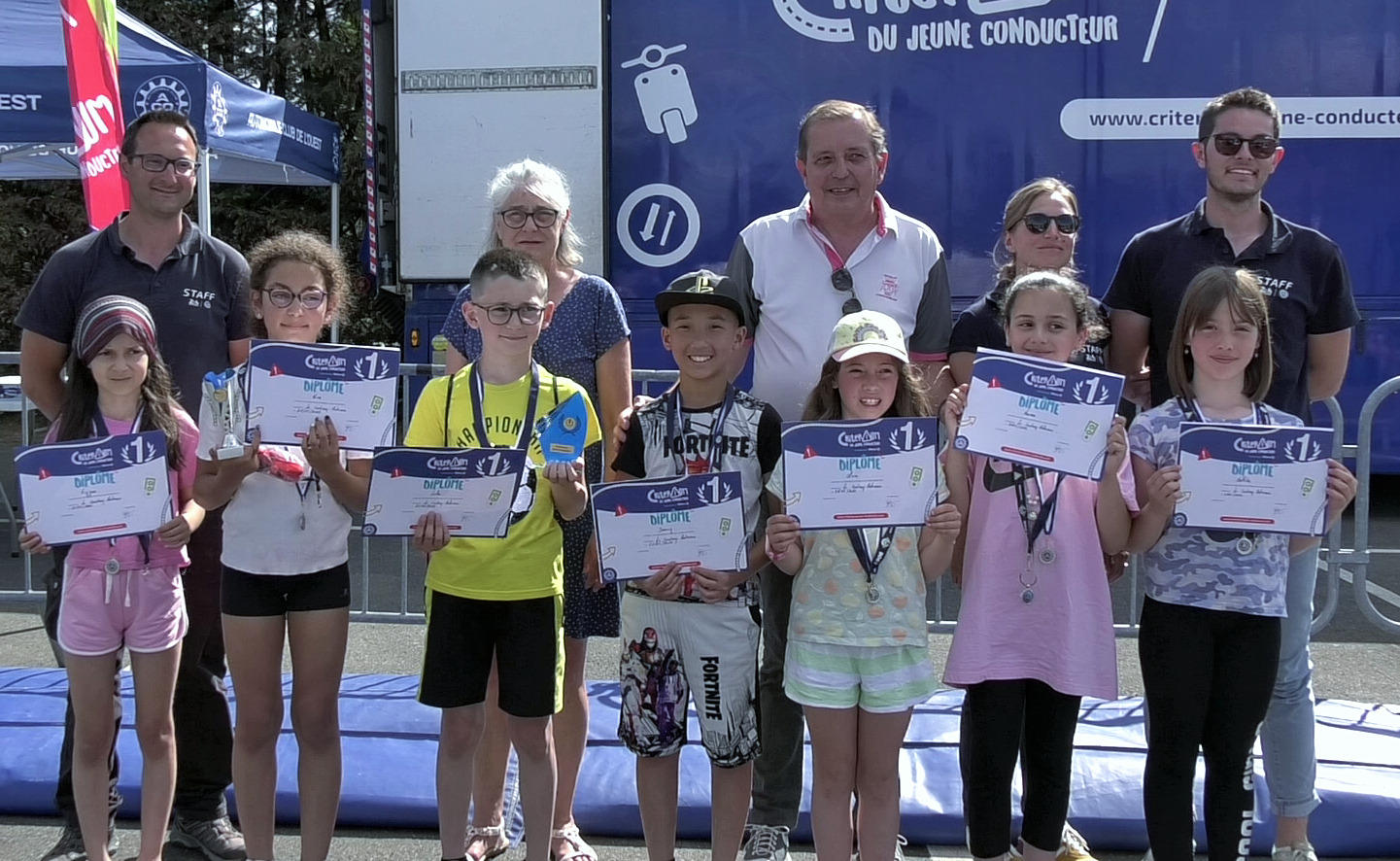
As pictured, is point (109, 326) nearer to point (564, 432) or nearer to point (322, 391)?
point (322, 391)

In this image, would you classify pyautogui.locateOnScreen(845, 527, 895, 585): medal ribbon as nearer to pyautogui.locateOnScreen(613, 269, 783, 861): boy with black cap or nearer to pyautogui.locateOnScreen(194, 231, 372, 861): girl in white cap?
pyautogui.locateOnScreen(613, 269, 783, 861): boy with black cap

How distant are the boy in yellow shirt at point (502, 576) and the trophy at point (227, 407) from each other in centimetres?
43

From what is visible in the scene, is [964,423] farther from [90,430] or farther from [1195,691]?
[90,430]

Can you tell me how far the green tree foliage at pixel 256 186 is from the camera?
17.5m

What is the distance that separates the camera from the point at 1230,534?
298cm

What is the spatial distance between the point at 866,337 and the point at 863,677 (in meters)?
0.86

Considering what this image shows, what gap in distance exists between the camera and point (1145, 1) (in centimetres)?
804

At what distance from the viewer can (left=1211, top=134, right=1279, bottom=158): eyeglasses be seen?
126 inches

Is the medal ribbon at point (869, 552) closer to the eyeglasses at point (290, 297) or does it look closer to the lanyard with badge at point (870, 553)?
the lanyard with badge at point (870, 553)

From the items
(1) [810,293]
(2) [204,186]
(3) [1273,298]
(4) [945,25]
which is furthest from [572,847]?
(2) [204,186]

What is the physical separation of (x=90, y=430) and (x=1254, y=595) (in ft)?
10.1

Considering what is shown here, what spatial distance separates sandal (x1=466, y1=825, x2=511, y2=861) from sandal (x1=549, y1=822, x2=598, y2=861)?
182 millimetres

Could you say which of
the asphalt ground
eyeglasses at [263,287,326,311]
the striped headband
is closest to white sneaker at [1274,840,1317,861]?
the asphalt ground

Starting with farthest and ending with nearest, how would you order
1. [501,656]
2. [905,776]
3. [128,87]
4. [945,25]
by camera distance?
[945,25], [128,87], [905,776], [501,656]
